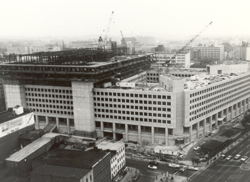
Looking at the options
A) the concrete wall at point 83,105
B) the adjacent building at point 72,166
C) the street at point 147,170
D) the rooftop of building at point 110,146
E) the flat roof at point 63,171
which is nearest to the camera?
the flat roof at point 63,171

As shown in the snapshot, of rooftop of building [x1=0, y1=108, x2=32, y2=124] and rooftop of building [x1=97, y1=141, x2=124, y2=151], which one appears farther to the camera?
rooftop of building [x1=0, y1=108, x2=32, y2=124]

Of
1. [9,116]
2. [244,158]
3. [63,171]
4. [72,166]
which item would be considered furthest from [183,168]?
[9,116]

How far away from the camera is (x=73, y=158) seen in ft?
267

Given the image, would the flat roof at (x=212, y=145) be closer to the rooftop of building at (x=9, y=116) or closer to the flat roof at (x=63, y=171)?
the flat roof at (x=63, y=171)

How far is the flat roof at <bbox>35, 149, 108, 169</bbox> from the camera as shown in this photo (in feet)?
254

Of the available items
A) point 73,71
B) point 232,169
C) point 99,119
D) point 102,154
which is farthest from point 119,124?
point 232,169

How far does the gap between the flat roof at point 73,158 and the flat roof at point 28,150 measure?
4866 mm

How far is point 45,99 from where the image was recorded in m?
130

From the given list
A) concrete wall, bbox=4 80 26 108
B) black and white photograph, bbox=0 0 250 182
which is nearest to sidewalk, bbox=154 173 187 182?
black and white photograph, bbox=0 0 250 182

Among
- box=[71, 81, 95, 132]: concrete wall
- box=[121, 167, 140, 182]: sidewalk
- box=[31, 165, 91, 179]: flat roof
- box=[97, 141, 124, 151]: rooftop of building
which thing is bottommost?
box=[121, 167, 140, 182]: sidewalk

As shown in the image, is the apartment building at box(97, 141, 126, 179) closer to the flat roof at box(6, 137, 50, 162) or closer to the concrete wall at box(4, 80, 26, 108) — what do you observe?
the flat roof at box(6, 137, 50, 162)

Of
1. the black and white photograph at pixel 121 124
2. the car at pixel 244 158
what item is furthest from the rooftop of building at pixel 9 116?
the car at pixel 244 158

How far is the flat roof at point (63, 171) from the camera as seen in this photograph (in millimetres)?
71812

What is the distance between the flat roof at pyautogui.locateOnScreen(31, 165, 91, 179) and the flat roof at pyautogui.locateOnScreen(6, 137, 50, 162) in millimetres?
11478
